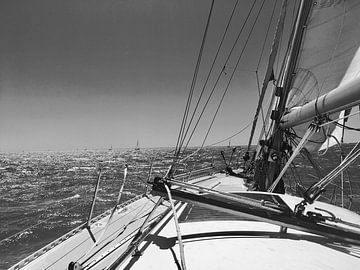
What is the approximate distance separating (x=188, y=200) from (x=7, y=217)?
14501mm

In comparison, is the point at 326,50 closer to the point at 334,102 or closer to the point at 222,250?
the point at 334,102

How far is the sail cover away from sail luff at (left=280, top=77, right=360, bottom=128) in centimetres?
165

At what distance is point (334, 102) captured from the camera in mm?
3365

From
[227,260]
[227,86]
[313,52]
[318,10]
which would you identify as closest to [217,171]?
[227,86]

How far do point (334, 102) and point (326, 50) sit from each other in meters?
3.87

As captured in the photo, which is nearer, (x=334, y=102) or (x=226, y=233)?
(x=226, y=233)

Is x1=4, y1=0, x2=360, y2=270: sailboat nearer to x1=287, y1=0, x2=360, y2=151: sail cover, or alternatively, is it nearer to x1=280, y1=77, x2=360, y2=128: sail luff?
x1=280, y1=77, x2=360, y2=128: sail luff

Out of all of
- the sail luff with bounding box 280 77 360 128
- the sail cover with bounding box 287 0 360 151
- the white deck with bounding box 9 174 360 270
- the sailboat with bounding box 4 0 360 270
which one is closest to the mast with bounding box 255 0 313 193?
the sail cover with bounding box 287 0 360 151

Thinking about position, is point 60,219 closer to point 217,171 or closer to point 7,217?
point 7,217

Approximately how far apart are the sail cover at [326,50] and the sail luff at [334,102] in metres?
1.65

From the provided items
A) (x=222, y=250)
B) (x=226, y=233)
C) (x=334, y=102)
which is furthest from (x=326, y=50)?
(x=222, y=250)

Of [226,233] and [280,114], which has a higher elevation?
[280,114]

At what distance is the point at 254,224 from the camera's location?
301 centimetres

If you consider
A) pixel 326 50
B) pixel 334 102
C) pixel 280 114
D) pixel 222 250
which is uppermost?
pixel 326 50
